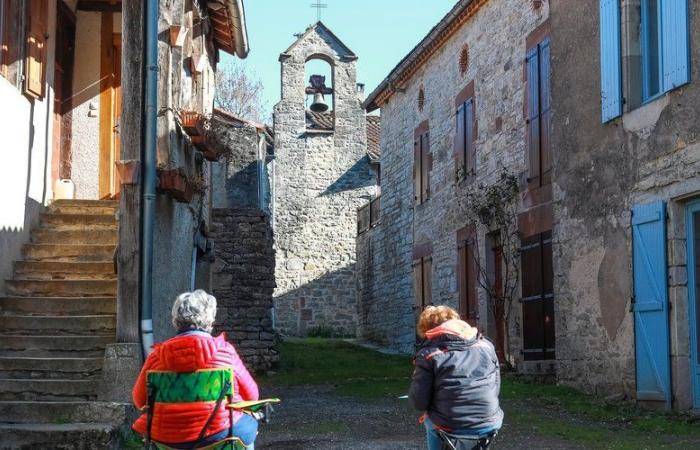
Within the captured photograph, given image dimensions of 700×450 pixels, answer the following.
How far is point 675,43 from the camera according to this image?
10102 mm

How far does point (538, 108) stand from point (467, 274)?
151 inches

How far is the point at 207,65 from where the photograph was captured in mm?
14234

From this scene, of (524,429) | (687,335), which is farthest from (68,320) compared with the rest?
(687,335)

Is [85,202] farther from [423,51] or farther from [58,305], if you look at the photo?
[423,51]

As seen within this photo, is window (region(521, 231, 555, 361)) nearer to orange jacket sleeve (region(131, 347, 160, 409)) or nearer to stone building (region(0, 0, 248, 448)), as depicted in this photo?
stone building (region(0, 0, 248, 448))

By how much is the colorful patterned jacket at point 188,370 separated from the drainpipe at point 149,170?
412 cm

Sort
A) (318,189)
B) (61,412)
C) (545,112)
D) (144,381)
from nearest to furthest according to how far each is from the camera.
A: (144,381) → (61,412) → (545,112) → (318,189)

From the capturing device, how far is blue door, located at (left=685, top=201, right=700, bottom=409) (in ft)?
32.4

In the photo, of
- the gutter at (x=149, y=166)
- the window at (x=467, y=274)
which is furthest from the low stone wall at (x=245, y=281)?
the gutter at (x=149, y=166)

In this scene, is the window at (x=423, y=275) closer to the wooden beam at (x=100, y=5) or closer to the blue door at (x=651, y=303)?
the blue door at (x=651, y=303)

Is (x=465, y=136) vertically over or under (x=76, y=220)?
over

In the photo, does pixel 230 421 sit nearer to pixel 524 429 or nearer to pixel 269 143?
pixel 524 429

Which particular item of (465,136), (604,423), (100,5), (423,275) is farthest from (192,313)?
(423,275)

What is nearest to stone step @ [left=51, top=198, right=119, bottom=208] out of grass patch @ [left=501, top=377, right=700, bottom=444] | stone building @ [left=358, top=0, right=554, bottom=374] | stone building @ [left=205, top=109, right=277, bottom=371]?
grass patch @ [left=501, top=377, right=700, bottom=444]
